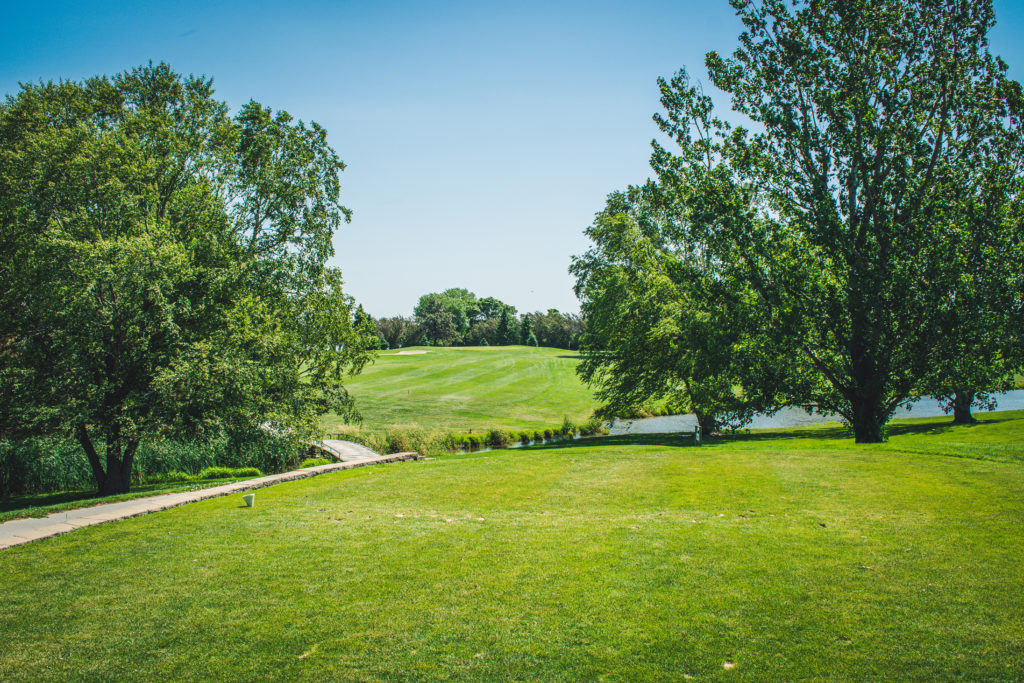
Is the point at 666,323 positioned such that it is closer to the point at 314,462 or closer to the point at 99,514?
the point at 314,462

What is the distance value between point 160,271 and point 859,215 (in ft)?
57.6

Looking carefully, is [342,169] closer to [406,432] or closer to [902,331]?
[406,432]

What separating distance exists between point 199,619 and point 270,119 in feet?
69.6

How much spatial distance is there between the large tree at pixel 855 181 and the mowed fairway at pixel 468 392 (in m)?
19.8

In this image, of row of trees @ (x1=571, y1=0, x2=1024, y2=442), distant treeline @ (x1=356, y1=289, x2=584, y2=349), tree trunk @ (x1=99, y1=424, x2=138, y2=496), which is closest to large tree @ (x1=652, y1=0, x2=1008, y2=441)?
row of trees @ (x1=571, y1=0, x2=1024, y2=442)

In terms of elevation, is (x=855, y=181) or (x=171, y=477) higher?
(x=855, y=181)

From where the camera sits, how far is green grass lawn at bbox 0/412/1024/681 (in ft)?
14.7

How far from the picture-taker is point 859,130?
1451 cm

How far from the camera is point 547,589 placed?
5789 mm

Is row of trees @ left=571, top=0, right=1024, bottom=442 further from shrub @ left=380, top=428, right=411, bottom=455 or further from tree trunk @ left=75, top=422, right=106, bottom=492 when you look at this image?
tree trunk @ left=75, top=422, right=106, bottom=492

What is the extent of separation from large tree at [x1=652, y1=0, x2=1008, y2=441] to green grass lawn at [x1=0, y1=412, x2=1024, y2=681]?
5024 millimetres

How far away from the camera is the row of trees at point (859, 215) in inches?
524

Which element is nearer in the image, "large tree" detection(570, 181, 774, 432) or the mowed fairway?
"large tree" detection(570, 181, 774, 432)

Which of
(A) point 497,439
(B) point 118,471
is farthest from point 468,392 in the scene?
(B) point 118,471
